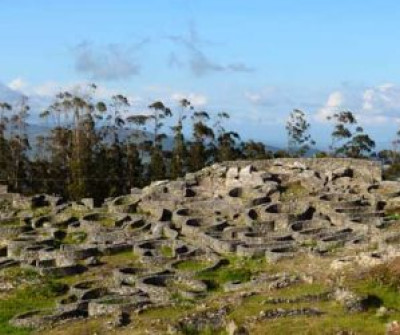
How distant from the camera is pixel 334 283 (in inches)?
1088

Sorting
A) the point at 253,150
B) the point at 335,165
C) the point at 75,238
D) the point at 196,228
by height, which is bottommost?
the point at 75,238

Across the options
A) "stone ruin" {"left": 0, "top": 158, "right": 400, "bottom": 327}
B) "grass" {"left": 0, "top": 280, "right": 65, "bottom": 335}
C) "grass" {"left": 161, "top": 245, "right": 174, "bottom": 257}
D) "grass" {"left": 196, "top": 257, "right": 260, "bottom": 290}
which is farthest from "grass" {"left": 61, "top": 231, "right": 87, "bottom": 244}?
"grass" {"left": 196, "top": 257, "right": 260, "bottom": 290}

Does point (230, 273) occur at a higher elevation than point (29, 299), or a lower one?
higher

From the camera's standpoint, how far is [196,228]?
4512 centimetres

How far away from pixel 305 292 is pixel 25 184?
6569 cm

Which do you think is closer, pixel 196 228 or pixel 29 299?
pixel 29 299

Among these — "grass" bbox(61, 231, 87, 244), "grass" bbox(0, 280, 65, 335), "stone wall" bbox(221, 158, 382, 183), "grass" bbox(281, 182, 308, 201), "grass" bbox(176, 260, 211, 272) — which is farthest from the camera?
"stone wall" bbox(221, 158, 382, 183)

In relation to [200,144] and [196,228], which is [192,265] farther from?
[200,144]

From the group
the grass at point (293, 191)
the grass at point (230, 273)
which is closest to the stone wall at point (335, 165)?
the grass at point (293, 191)

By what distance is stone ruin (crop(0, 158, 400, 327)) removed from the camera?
33.8 m

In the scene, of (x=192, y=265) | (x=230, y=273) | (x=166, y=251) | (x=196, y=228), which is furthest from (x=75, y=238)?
(x=230, y=273)

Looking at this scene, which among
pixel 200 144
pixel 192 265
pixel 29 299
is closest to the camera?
pixel 29 299

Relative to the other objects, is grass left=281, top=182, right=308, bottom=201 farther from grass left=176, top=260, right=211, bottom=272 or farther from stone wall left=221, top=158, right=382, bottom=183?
grass left=176, top=260, right=211, bottom=272

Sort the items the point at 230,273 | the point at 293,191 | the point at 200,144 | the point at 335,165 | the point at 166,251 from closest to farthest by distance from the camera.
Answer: the point at 230,273
the point at 166,251
the point at 293,191
the point at 335,165
the point at 200,144
